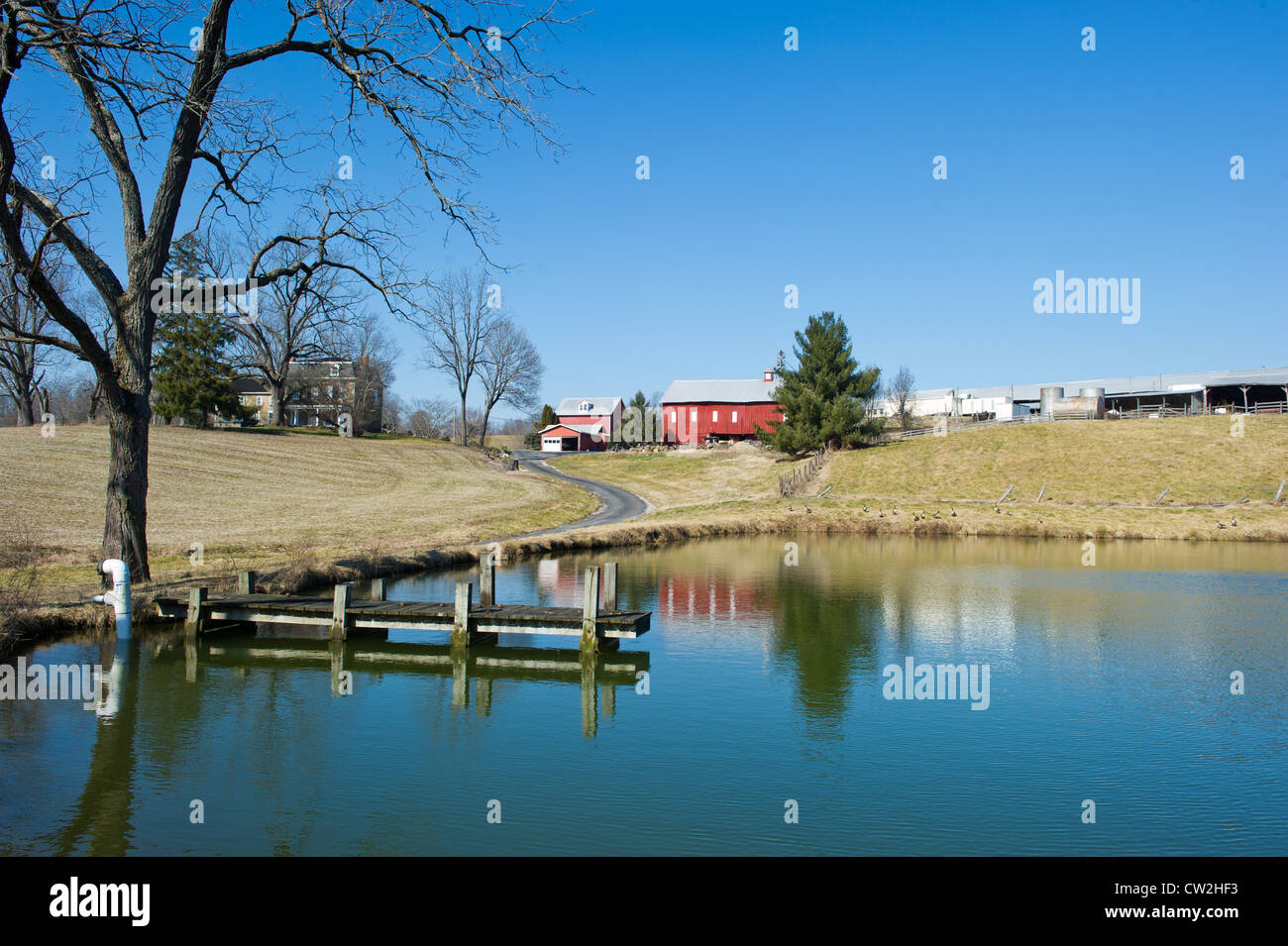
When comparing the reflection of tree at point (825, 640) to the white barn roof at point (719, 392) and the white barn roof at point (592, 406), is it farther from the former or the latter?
the white barn roof at point (592, 406)

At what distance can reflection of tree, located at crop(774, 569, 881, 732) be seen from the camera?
1336cm

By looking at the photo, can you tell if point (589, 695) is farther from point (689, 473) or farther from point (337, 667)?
point (689, 473)

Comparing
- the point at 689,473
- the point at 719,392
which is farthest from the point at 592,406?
the point at 689,473

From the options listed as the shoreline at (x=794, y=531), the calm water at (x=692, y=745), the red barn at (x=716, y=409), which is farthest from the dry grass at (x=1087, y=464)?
the calm water at (x=692, y=745)

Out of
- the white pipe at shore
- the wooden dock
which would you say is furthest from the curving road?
the white pipe at shore

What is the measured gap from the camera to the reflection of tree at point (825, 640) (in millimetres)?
13359

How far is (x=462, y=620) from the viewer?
52.1 ft

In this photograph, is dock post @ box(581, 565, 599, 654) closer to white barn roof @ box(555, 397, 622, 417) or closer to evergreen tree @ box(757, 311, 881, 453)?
evergreen tree @ box(757, 311, 881, 453)

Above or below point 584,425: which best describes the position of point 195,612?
below

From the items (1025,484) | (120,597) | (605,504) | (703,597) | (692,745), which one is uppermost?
(1025,484)

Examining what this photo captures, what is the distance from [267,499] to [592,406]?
61.8 metres
